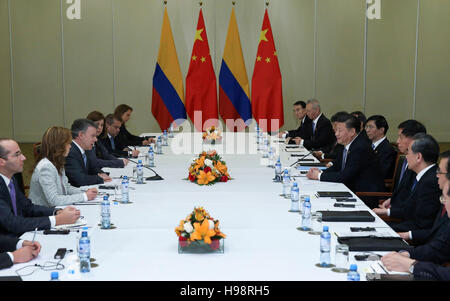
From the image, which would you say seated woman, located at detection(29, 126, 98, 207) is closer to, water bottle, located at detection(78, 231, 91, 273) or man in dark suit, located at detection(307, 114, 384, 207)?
water bottle, located at detection(78, 231, 91, 273)

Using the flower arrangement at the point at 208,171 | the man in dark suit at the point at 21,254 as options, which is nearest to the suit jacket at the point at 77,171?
the flower arrangement at the point at 208,171

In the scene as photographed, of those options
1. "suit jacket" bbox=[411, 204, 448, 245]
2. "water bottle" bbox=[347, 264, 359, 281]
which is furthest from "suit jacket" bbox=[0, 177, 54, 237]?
"suit jacket" bbox=[411, 204, 448, 245]

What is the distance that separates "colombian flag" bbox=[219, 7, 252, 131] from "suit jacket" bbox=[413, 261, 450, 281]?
27.9ft

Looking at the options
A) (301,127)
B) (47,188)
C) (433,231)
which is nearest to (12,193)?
(47,188)

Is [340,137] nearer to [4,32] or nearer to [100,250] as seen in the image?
[100,250]

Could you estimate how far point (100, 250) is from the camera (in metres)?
3.11

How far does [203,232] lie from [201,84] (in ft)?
27.5

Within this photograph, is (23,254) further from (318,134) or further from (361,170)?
(318,134)

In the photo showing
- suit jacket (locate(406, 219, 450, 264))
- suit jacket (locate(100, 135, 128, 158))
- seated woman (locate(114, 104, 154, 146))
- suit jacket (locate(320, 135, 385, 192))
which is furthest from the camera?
seated woman (locate(114, 104, 154, 146))

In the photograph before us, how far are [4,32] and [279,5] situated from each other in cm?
570

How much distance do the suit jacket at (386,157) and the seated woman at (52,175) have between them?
3.15m

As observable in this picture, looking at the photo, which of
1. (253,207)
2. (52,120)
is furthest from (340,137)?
(52,120)

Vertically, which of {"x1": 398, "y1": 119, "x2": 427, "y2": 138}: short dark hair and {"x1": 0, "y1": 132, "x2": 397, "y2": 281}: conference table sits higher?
{"x1": 398, "y1": 119, "x2": 427, "y2": 138}: short dark hair

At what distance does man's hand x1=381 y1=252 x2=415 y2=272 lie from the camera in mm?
2777
